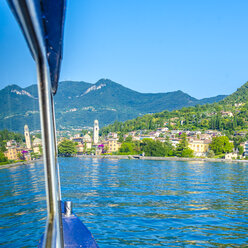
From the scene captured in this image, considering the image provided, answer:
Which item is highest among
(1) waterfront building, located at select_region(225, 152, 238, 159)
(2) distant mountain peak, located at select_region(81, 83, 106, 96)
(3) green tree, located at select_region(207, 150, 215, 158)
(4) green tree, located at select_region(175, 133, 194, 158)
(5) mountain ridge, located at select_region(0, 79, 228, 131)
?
(2) distant mountain peak, located at select_region(81, 83, 106, 96)

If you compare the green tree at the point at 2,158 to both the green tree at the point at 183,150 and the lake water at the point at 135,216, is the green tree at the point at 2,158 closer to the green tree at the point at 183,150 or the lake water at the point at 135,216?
the lake water at the point at 135,216

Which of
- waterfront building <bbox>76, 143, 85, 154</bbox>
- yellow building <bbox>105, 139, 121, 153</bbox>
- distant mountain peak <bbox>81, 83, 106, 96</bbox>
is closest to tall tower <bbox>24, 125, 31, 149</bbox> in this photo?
yellow building <bbox>105, 139, 121, 153</bbox>

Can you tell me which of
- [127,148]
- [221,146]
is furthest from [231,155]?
[127,148]

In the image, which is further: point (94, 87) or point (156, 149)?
point (94, 87)

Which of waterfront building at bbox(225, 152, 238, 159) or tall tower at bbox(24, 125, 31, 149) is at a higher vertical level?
tall tower at bbox(24, 125, 31, 149)

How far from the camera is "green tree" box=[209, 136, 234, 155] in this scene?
141ft

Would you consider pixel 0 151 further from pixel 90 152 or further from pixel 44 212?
pixel 90 152

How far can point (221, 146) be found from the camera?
142 feet

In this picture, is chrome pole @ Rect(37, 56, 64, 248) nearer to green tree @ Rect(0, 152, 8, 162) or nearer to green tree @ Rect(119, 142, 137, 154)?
green tree @ Rect(0, 152, 8, 162)

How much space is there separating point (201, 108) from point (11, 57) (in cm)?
7946

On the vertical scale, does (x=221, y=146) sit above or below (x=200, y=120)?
below

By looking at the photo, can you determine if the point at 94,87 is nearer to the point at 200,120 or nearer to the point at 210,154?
the point at 200,120

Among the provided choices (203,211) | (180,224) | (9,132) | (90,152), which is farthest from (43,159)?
(90,152)

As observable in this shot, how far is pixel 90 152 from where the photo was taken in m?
47.2
